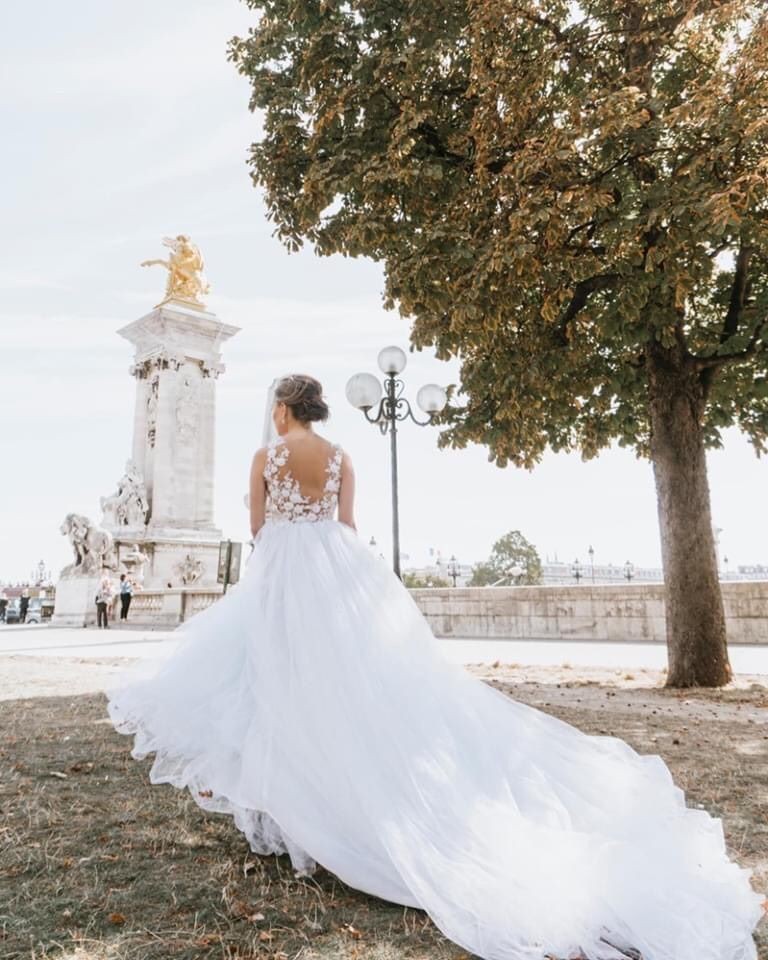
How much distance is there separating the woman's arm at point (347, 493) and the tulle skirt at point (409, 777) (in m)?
0.12

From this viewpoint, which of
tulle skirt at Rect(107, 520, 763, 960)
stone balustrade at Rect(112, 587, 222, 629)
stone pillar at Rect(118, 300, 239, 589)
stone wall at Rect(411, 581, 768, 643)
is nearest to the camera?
tulle skirt at Rect(107, 520, 763, 960)

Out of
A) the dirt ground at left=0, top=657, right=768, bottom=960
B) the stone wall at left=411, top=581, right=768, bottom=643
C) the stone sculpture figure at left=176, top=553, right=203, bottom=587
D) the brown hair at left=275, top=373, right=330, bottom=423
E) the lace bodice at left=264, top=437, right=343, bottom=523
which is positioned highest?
the stone sculpture figure at left=176, top=553, right=203, bottom=587

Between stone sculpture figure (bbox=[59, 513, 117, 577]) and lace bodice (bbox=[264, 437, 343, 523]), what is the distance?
3313cm

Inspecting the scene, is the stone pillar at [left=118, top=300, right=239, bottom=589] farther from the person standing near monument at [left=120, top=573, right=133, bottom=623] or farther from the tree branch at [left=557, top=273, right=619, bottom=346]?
the tree branch at [left=557, top=273, right=619, bottom=346]

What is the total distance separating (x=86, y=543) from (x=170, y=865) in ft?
111

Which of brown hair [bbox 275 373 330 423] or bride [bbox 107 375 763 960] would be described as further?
brown hair [bbox 275 373 330 423]

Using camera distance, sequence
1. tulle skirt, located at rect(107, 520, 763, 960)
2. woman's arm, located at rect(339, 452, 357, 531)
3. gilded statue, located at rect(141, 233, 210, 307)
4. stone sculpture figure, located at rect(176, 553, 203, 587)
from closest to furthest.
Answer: tulle skirt, located at rect(107, 520, 763, 960) < woman's arm, located at rect(339, 452, 357, 531) < stone sculpture figure, located at rect(176, 553, 203, 587) < gilded statue, located at rect(141, 233, 210, 307)

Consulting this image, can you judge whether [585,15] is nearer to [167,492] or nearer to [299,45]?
[299,45]

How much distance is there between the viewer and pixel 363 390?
14.0 meters

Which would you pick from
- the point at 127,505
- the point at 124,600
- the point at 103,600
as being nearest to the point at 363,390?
the point at 103,600

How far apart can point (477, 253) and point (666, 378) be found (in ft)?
11.7

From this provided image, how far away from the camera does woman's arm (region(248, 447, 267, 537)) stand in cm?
429

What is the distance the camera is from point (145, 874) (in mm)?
3541

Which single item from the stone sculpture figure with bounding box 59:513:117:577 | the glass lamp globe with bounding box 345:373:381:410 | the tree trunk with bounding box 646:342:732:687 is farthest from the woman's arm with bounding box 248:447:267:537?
the stone sculpture figure with bounding box 59:513:117:577
